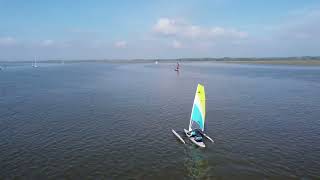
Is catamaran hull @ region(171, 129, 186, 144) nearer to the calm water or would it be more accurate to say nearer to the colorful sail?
the calm water

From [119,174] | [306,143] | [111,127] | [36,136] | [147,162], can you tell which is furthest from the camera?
[111,127]

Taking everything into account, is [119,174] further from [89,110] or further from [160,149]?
[89,110]

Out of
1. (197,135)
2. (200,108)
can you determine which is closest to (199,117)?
(200,108)

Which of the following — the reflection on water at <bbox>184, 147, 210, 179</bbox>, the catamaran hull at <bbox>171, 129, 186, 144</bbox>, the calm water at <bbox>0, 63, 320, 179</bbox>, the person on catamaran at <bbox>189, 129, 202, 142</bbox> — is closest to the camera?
the reflection on water at <bbox>184, 147, 210, 179</bbox>

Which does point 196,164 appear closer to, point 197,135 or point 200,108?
point 197,135

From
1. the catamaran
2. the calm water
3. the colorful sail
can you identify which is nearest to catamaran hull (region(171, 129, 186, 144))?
the catamaran

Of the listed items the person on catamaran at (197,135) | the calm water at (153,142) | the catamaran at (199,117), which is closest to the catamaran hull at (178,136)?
the catamaran at (199,117)

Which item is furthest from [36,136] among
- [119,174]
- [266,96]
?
[266,96]

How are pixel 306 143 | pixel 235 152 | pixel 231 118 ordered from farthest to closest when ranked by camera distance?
pixel 231 118 → pixel 306 143 → pixel 235 152

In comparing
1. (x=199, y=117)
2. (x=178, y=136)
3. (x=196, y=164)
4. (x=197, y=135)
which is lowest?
(x=196, y=164)

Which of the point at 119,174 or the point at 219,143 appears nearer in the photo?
the point at 119,174

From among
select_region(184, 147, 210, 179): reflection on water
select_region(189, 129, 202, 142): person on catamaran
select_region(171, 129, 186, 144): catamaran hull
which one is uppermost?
select_region(189, 129, 202, 142): person on catamaran
